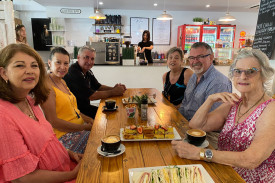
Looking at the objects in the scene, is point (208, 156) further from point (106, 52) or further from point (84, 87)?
point (106, 52)

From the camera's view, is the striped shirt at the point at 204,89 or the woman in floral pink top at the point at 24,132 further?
the striped shirt at the point at 204,89

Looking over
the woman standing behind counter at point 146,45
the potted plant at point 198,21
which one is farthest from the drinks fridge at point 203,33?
the woman standing behind counter at point 146,45

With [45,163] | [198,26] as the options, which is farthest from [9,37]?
[198,26]

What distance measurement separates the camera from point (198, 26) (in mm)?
7582

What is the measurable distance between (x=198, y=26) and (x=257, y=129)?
7.12 metres

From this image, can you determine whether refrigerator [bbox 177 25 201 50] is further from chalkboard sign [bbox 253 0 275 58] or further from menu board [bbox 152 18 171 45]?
chalkboard sign [bbox 253 0 275 58]

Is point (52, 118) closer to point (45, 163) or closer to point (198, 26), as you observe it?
point (45, 163)

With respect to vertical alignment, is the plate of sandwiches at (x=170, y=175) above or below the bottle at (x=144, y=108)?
below

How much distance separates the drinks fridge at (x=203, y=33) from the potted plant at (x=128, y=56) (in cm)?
372

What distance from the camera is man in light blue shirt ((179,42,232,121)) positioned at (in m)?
1.98

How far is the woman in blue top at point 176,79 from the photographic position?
267 cm

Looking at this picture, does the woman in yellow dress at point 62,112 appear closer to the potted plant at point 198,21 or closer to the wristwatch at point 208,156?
the wristwatch at point 208,156

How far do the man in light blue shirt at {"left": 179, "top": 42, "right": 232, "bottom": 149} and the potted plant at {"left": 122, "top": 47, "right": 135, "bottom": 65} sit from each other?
2435 mm

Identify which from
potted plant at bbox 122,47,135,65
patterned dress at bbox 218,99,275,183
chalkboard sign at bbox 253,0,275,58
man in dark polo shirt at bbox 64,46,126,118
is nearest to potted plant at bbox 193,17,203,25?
potted plant at bbox 122,47,135,65
